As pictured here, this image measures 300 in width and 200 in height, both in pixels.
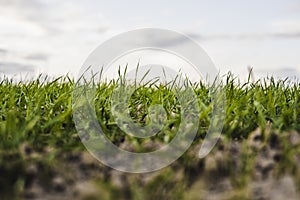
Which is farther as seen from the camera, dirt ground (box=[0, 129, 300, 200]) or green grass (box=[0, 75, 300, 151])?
green grass (box=[0, 75, 300, 151])

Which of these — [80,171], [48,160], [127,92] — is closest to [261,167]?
[80,171]

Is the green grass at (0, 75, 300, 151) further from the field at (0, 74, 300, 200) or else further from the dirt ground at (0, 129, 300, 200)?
the dirt ground at (0, 129, 300, 200)

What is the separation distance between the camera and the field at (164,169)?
2165 mm

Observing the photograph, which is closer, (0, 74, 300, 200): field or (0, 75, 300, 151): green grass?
(0, 74, 300, 200): field

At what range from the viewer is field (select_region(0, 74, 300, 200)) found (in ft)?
7.10

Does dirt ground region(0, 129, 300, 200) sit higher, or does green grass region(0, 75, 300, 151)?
green grass region(0, 75, 300, 151)

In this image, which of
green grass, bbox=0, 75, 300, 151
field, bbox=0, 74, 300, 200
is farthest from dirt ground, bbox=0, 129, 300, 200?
green grass, bbox=0, 75, 300, 151

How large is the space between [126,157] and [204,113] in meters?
0.68

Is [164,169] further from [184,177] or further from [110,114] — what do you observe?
[110,114]

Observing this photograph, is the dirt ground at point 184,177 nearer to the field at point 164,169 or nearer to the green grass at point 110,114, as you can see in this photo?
the field at point 164,169

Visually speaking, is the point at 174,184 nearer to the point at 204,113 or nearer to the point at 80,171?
the point at 80,171

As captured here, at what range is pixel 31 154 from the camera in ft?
8.44

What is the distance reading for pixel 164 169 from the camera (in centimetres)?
243

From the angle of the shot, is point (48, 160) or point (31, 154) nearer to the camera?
point (48, 160)
